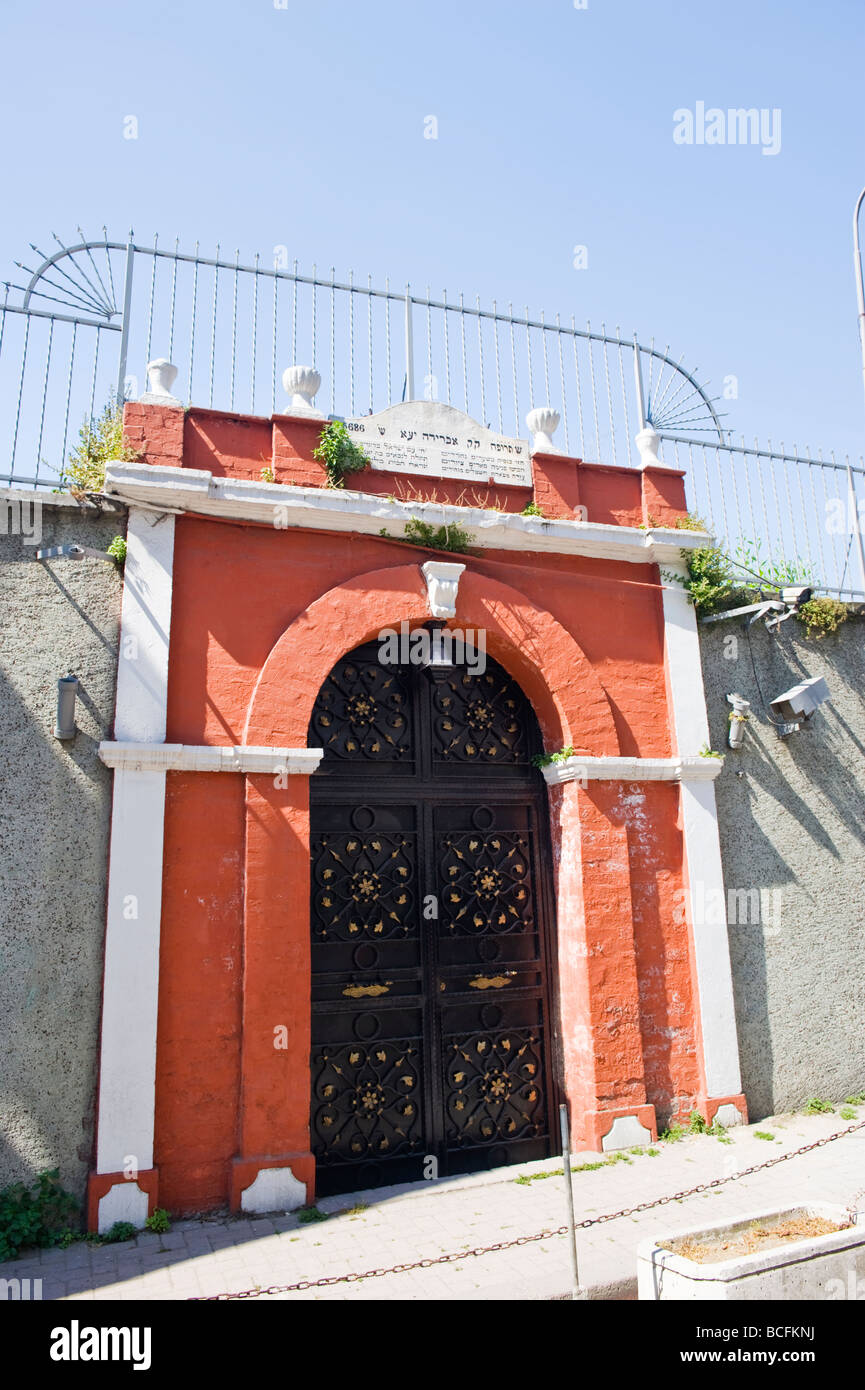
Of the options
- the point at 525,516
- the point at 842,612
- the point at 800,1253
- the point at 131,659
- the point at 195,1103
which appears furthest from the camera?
the point at 842,612

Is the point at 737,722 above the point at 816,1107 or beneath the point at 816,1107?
above

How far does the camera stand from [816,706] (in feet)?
25.4

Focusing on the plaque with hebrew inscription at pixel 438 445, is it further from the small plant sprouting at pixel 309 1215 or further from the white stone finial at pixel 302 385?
the small plant sprouting at pixel 309 1215

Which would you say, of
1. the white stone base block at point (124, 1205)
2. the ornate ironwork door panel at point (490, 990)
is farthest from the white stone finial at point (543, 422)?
the white stone base block at point (124, 1205)

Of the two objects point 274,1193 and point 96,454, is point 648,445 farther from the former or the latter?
point 274,1193

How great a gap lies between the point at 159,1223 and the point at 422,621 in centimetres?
411

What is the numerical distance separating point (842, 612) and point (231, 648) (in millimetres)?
5565

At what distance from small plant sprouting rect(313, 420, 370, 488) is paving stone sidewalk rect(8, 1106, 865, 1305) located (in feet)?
15.5

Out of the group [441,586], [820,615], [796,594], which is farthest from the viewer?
[820,615]

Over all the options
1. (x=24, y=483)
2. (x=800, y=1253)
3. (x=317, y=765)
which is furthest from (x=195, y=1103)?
Answer: (x=24, y=483)

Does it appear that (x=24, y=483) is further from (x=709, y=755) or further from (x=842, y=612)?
(x=842, y=612)

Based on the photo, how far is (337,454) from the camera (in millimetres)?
6598

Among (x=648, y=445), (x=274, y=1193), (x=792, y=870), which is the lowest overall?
(x=274, y=1193)

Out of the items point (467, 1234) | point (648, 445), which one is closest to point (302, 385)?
point (648, 445)
